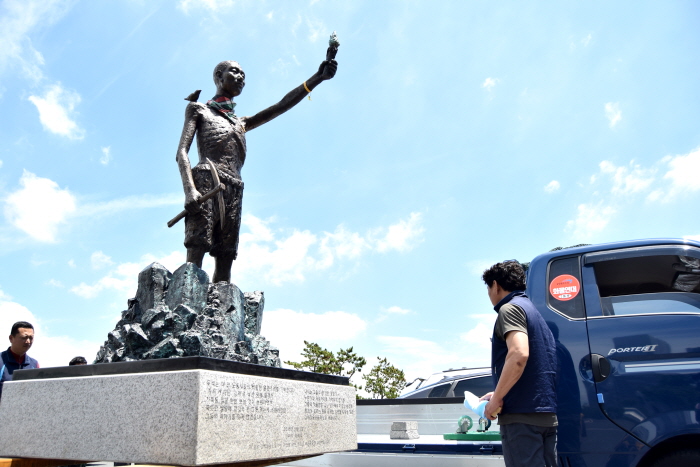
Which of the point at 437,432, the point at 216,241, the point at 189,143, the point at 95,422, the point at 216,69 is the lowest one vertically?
the point at 437,432

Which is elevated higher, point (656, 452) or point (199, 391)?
point (199, 391)

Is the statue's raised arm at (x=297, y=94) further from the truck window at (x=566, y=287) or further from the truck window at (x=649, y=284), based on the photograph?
Answer: the truck window at (x=649, y=284)

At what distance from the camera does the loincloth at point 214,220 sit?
512cm

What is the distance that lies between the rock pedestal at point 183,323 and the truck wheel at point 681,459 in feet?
10.9

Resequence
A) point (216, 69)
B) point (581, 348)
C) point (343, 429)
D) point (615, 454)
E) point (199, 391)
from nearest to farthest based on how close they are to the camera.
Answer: point (199, 391), point (615, 454), point (581, 348), point (343, 429), point (216, 69)

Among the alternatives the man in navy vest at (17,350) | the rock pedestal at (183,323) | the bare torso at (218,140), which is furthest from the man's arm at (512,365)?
the man in navy vest at (17,350)

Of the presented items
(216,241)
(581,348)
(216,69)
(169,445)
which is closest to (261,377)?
(169,445)

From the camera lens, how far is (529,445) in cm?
301

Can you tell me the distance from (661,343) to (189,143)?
4745mm

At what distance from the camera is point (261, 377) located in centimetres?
398

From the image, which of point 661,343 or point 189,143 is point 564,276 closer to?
point 661,343

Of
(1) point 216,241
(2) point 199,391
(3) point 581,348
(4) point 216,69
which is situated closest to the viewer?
(2) point 199,391

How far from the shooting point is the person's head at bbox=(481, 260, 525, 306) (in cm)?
344

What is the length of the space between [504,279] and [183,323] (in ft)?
8.94
